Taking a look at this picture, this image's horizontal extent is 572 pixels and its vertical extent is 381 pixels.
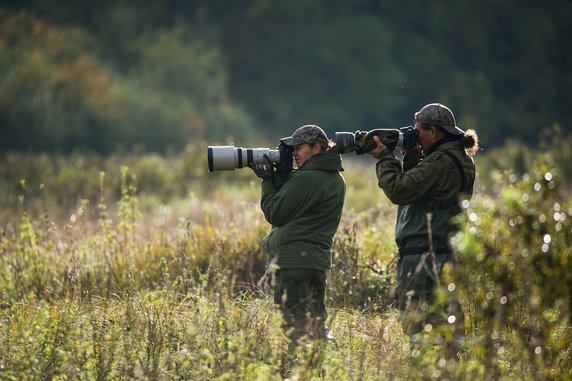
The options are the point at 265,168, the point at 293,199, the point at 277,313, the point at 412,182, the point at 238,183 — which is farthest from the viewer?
the point at 238,183

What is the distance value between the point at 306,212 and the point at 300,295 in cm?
55

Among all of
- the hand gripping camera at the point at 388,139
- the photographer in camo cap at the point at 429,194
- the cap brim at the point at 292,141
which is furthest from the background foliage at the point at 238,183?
the cap brim at the point at 292,141

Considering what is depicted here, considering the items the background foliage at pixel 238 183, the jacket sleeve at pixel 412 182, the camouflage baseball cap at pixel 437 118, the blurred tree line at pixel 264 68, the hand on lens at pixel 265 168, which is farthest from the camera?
the blurred tree line at pixel 264 68

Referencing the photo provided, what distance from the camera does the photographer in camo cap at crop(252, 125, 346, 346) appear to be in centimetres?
586

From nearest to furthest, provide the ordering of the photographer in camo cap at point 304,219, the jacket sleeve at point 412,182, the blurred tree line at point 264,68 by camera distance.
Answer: the jacket sleeve at point 412,182 → the photographer in camo cap at point 304,219 → the blurred tree line at point 264,68

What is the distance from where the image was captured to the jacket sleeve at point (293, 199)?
586cm

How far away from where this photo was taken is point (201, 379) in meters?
5.14

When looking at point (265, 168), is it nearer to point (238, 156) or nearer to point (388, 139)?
point (238, 156)

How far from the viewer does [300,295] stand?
5906 mm

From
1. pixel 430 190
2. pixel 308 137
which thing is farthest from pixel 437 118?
pixel 308 137

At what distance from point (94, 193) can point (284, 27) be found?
103ft

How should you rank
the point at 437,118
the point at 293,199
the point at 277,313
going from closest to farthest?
the point at 277,313
the point at 437,118
the point at 293,199

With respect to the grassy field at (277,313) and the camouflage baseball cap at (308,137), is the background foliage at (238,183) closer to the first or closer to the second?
the grassy field at (277,313)

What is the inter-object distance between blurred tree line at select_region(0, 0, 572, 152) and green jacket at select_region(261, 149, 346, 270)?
25031mm
